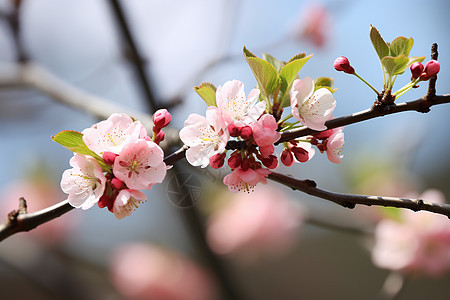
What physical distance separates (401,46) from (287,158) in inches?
8.7

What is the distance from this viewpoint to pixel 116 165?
0.55 meters

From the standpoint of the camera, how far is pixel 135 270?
102 inches

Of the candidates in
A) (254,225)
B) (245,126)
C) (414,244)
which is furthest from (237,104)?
(254,225)

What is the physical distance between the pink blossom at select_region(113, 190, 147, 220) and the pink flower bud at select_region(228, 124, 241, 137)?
0.15 meters

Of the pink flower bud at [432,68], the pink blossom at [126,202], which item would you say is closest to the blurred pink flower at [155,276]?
the pink blossom at [126,202]

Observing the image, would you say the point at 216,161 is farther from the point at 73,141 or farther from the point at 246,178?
the point at 73,141

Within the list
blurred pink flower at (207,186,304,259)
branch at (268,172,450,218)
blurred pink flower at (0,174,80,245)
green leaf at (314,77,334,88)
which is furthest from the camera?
blurred pink flower at (0,174,80,245)

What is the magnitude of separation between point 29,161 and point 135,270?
0.92 meters

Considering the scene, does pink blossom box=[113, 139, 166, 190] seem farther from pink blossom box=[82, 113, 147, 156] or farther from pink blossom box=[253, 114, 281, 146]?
pink blossom box=[253, 114, 281, 146]

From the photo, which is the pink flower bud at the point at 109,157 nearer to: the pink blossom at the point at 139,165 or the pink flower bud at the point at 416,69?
the pink blossom at the point at 139,165

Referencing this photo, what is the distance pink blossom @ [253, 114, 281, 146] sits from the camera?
53 centimetres

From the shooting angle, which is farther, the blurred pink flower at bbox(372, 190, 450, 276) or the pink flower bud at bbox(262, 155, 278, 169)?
the blurred pink flower at bbox(372, 190, 450, 276)

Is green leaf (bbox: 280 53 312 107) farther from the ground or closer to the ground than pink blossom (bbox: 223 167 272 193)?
farther from the ground

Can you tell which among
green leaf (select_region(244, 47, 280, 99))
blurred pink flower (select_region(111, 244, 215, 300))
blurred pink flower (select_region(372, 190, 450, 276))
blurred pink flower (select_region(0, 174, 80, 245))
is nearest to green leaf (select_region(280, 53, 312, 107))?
green leaf (select_region(244, 47, 280, 99))
